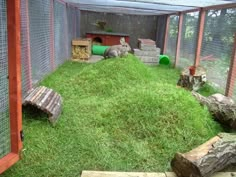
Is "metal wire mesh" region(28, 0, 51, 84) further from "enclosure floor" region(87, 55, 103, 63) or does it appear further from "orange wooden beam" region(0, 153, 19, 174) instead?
"enclosure floor" region(87, 55, 103, 63)

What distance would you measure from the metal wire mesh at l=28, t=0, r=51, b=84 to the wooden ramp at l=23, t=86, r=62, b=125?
844mm

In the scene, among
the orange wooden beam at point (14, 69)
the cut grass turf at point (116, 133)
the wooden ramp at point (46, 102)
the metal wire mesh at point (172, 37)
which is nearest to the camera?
the orange wooden beam at point (14, 69)

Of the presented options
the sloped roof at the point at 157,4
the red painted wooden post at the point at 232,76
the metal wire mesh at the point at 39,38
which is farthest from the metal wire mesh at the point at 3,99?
the red painted wooden post at the point at 232,76

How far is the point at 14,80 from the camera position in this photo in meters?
1.86

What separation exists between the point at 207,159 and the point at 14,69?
4.98 feet

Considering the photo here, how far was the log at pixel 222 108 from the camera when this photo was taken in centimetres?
289

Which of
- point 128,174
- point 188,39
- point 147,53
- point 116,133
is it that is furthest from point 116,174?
point 147,53

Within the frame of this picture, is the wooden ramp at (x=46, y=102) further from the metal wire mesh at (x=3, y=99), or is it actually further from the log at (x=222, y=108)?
the log at (x=222, y=108)

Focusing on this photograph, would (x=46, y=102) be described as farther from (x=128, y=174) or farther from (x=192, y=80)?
(x=192, y=80)

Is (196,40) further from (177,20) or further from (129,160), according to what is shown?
(129,160)

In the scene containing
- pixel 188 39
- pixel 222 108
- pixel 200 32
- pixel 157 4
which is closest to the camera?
pixel 222 108

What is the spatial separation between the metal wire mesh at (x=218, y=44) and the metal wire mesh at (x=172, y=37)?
7.01ft

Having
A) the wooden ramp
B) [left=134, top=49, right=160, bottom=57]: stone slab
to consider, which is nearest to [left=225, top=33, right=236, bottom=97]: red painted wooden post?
the wooden ramp

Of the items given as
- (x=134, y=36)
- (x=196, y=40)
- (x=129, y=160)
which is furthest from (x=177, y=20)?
(x=129, y=160)
